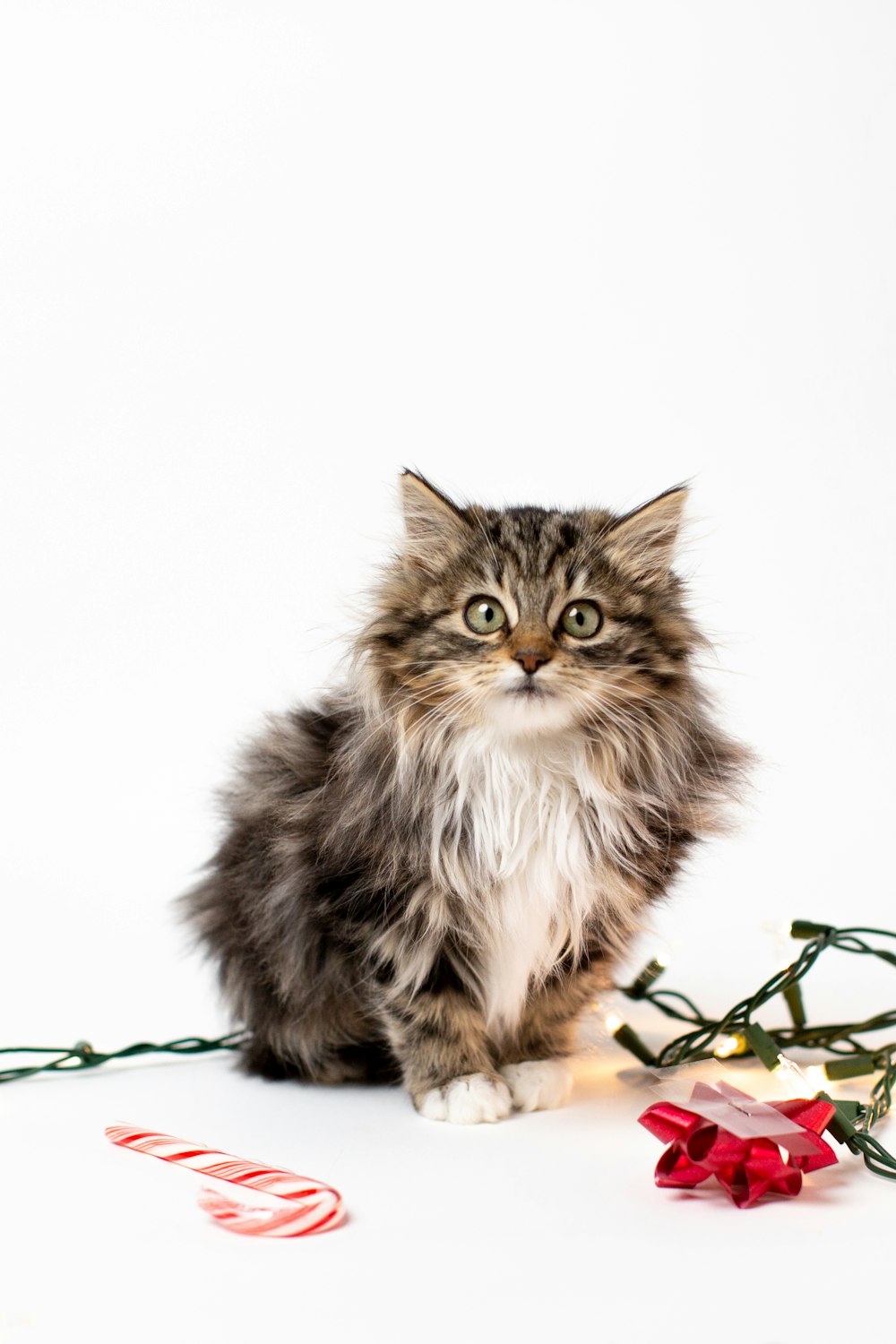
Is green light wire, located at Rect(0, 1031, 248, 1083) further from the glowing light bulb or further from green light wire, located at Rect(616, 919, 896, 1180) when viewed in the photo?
the glowing light bulb

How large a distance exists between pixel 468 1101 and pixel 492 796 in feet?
1.72

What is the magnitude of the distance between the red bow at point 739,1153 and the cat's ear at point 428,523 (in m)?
0.96

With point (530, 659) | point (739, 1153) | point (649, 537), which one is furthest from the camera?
point (649, 537)

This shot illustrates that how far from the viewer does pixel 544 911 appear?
7.15 feet

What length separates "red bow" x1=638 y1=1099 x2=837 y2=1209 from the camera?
179 cm

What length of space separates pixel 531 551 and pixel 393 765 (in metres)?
0.43

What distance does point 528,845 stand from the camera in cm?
215

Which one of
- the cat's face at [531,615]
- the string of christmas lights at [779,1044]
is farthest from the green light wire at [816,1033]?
the cat's face at [531,615]

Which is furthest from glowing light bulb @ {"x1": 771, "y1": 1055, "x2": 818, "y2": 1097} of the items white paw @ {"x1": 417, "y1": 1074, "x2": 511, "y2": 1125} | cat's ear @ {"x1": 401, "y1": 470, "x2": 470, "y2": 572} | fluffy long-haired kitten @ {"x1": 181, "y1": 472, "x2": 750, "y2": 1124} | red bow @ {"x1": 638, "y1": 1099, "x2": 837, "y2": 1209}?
cat's ear @ {"x1": 401, "y1": 470, "x2": 470, "y2": 572}

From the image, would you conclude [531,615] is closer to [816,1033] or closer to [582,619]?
[582,619]

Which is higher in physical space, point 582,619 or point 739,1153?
point 582,619

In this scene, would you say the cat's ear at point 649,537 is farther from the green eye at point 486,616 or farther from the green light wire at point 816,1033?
the green light wire at point 816,1033

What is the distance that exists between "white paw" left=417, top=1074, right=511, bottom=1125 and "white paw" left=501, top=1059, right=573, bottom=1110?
43mm

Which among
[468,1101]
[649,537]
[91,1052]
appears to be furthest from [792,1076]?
[91,1052]
